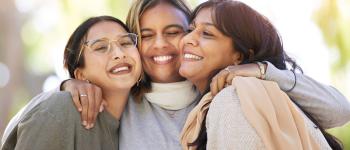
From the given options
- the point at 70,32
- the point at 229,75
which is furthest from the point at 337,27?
the point at 229,75

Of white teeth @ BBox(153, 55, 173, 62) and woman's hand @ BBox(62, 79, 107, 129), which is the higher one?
A: white teeth @ BBox(153, 55, 173, 62)

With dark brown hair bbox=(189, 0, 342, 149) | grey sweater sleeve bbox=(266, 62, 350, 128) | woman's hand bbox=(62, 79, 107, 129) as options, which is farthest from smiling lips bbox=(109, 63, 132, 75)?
grey sweater sleeve bbox=(266, 62, 350, 128)

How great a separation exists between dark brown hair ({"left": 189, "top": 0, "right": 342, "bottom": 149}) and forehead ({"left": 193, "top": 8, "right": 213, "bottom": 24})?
0.03 meters

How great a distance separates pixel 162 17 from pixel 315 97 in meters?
1.00

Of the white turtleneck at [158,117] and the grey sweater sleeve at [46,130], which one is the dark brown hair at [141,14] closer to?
the white turtleneck at [158,117]

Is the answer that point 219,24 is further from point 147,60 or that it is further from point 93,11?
point 93,11

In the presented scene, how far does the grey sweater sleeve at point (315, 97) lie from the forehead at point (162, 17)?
794 mm

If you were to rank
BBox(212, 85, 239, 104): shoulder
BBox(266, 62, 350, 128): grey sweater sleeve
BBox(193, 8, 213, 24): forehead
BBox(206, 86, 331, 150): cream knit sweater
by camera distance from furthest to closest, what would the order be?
BBox(193, 8, 213, 24): forehead
BBox(266, 62, 350, 128): grey sweater sleeve
BBox(212, 85, 239, 104): shoulder
BBox(206, 86, 331, 150): cream knit sweater

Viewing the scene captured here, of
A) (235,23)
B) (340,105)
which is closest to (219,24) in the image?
(235,23)

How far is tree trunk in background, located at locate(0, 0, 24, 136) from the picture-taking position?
717 centimetres

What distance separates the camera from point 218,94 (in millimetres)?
1997

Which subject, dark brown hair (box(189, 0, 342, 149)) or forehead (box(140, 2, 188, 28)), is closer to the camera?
dark brown hair (box(189, 0, 342, 149))

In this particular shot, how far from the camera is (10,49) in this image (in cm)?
728

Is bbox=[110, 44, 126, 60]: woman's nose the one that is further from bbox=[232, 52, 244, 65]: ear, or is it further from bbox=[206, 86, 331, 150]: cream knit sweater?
bbox=[206, 86, 331, 150]: cream knit sweater
